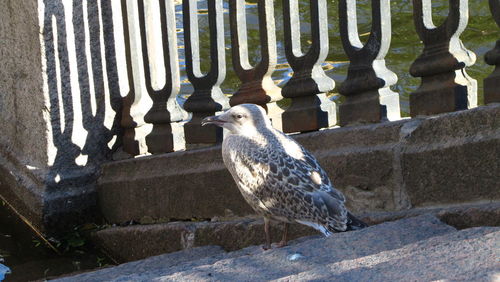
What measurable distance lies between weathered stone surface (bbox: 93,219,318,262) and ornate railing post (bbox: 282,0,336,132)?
47cm

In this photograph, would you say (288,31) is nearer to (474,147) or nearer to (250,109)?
(250,109)

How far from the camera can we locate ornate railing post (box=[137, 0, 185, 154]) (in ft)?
12.9

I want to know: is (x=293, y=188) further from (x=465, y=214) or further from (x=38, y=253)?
(x=38, y=253)

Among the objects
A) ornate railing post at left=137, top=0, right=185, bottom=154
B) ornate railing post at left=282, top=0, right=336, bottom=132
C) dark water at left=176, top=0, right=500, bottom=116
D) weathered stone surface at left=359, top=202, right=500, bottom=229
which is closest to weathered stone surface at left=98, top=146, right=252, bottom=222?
ornate railing post at left=137, top=0, right=185, bottom=154

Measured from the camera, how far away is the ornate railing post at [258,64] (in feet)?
11.4

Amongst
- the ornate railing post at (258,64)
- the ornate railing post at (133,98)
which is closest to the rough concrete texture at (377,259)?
the ornate railing post at (258,64)

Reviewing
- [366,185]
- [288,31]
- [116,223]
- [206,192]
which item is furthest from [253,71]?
[116,223]

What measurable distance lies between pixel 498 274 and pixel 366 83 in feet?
5.11

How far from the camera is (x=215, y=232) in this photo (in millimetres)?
3445

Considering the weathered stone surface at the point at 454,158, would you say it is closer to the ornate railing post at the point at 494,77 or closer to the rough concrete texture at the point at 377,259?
the ornate railing post at the point at 494,77

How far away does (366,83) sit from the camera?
3.07 meters

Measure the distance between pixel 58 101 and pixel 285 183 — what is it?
179cm

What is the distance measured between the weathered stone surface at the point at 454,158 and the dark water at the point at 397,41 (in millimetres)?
2531

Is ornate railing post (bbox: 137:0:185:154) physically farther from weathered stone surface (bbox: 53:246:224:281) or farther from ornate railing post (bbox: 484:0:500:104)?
ornate railing post (bbox: 484:0:500:104)
